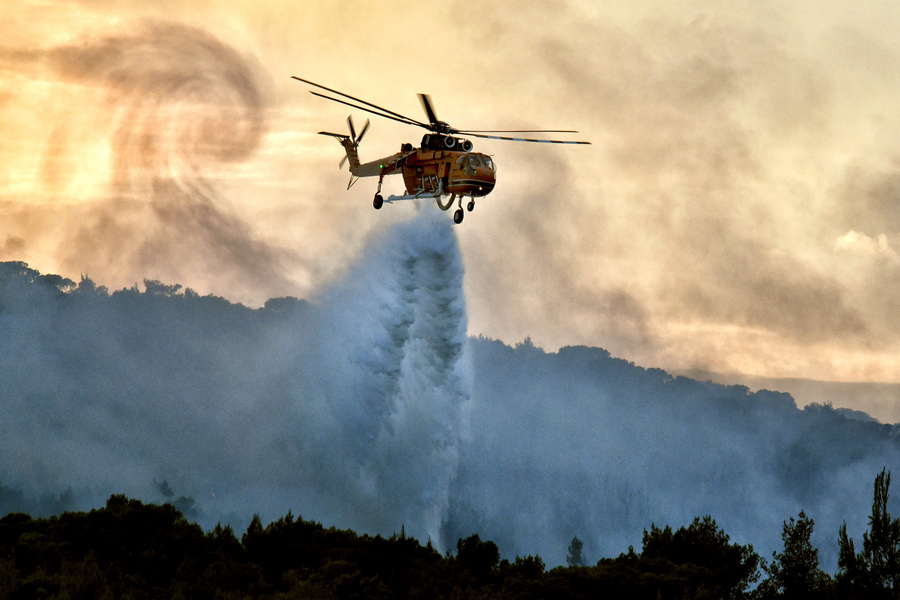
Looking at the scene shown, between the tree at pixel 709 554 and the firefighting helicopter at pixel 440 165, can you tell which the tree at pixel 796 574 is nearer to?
the tree at pixel 709 554

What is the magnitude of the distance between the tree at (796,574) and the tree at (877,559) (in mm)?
4429

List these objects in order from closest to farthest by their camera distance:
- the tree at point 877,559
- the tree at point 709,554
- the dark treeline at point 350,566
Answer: the dark treeline at point 350,566, the tree at point 877,559, the tree at point 709,554

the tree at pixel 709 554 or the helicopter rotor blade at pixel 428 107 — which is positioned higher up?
the helicopter rotor blade at pixel 428 107

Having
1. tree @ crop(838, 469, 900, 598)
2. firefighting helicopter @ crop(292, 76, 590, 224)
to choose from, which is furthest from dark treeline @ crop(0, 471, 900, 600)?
firefighting helicopter @ crop(292, 76, 590, 224)

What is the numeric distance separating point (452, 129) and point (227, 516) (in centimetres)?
11990

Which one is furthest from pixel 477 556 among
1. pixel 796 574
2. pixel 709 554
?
pixel 796 574

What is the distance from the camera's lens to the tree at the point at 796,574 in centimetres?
4753

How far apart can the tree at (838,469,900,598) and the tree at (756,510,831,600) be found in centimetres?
443

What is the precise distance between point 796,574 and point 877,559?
9.26 meters

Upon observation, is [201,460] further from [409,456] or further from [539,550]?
[409,456]

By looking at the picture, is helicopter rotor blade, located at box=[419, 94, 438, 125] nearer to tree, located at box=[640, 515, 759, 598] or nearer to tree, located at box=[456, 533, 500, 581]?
tree, located at box=[456, 533, 500, 581]

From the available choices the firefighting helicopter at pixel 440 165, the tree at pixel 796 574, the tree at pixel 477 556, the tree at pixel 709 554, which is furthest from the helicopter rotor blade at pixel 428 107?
the tree at pixel 796 574

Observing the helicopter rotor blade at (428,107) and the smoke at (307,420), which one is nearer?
the helicopter rotor blade at (428,107)

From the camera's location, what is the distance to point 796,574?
50.1 meters
